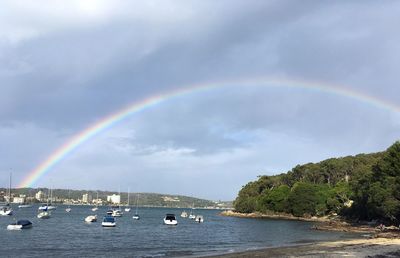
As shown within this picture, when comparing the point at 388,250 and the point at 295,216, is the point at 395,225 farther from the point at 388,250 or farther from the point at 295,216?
the point at 295,216

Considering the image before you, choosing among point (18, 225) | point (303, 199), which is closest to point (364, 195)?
point (303, 199)

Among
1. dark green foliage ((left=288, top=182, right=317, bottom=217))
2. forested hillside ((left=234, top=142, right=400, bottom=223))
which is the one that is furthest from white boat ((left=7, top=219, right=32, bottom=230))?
dark green foliage ((left=288, top=182, right=317, bottom=217))

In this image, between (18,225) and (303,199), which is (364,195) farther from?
(18,225)

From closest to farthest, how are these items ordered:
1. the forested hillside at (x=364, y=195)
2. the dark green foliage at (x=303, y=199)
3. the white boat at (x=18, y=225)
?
1. the white boat at (x=18, y=225)
2. the forested hillside at (x=364, y=195)
3. the dark green foliage at (x=303, y=199)

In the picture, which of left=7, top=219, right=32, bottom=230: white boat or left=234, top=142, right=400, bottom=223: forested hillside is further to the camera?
left=234, top=142, right=400, bottom=223: forested hillside

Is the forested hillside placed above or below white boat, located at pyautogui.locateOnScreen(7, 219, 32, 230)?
above

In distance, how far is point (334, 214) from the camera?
182375mm

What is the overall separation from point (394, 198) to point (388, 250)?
55.6m

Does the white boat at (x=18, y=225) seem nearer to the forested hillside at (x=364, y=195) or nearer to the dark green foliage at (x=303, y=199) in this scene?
the forested hillside at (x=364, y=195)

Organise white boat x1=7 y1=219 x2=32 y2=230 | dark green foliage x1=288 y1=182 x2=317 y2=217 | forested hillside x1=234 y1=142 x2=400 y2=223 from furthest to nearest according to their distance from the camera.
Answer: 1. dark green foliage x1=288 y1=182 x2=317 y2=217
2. forested hillside x1=234 y1=142 x2=400 y2=223
3. white boat x1=7 y1=219 x2=32 y2=230

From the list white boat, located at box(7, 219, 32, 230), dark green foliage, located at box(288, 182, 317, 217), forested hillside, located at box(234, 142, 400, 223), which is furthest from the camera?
dark green foliage, located at box(288, 182, 317, 217)

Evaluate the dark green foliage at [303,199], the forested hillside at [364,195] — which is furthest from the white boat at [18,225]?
the dark green foliage at [303,199]

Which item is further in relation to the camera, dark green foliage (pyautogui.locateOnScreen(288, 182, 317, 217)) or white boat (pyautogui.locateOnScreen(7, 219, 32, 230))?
dark green foliage (pyautogui.locateOnScreen(288, 182, 317, 217))

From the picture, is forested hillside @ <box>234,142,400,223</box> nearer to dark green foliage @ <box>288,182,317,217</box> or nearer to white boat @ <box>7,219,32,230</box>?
dark green foliage @ <box>288,182,317,217</box>
